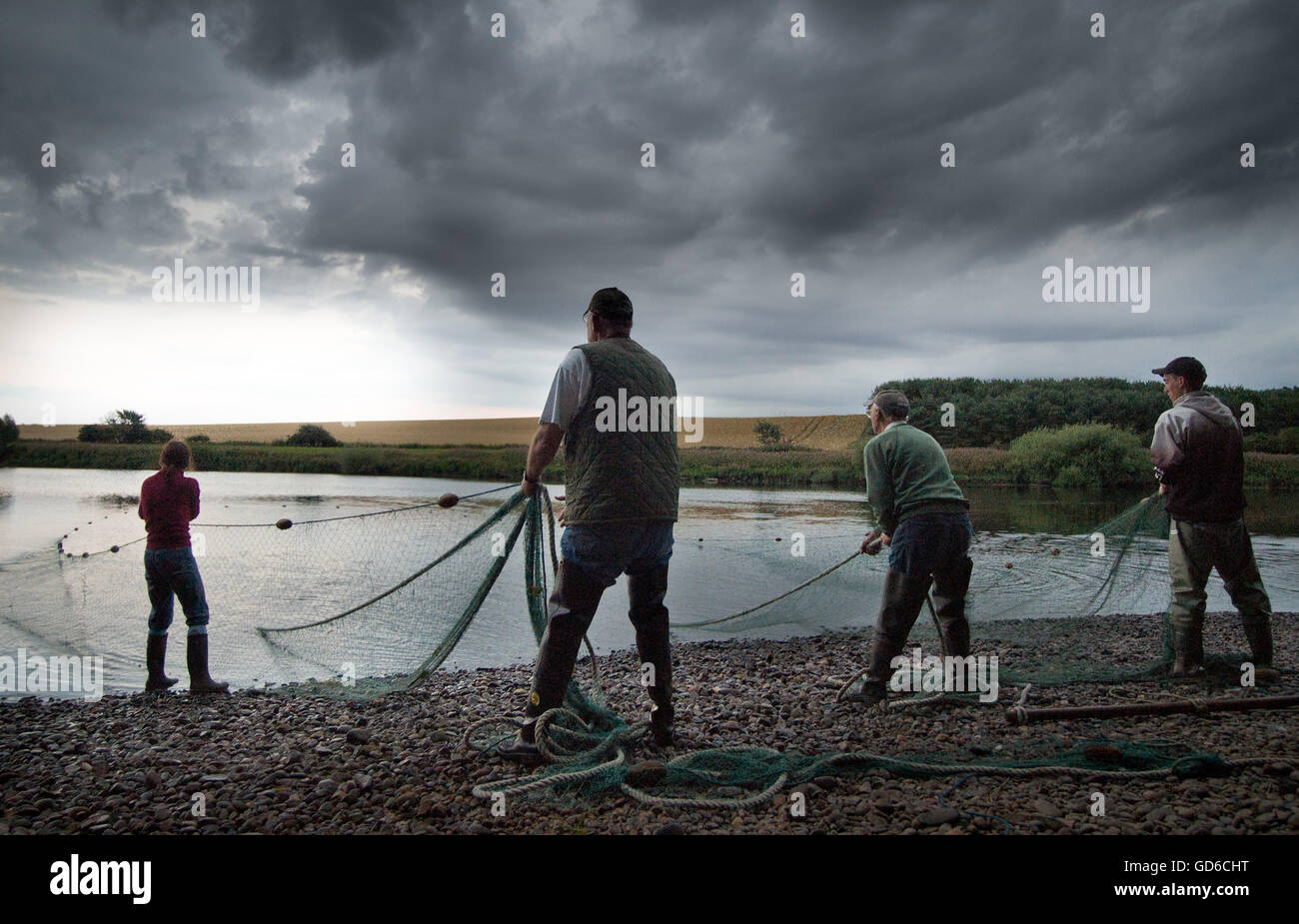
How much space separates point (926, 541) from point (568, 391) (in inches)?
108

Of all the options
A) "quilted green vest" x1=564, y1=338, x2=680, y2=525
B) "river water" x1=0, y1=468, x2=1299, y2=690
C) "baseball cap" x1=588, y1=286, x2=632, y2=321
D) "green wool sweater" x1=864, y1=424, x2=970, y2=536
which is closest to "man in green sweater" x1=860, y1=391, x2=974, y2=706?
"green wool sweater" x1=864, y1=424, x2=970, y2=536

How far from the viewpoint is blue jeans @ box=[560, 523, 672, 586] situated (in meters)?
4.04

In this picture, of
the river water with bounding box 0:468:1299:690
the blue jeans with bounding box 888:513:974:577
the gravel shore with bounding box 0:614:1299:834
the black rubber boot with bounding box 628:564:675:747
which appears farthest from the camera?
the river water with bounding box 0:468:1299:690

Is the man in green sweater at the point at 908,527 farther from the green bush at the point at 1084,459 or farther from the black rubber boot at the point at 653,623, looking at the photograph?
the green bush at the point at 1084,459

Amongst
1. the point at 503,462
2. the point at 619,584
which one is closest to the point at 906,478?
the point at 619,584

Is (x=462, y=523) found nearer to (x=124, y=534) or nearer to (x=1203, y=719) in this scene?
(x=1203, y=719)

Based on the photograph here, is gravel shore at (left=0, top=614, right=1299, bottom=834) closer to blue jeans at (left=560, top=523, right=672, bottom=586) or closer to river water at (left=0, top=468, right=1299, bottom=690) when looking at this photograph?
blue jeans at (left=560, top=523, right=672, bottom=586)

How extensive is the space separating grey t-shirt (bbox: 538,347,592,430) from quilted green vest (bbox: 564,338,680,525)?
0.12 feet

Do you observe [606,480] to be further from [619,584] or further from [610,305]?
[619,584]

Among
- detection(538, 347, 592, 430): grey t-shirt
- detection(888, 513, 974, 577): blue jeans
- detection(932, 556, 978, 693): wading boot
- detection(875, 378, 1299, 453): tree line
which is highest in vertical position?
detection(875, 378, 1299, 453): tree line

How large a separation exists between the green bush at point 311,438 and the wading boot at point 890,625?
228 feet

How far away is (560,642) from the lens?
418 centimetres
